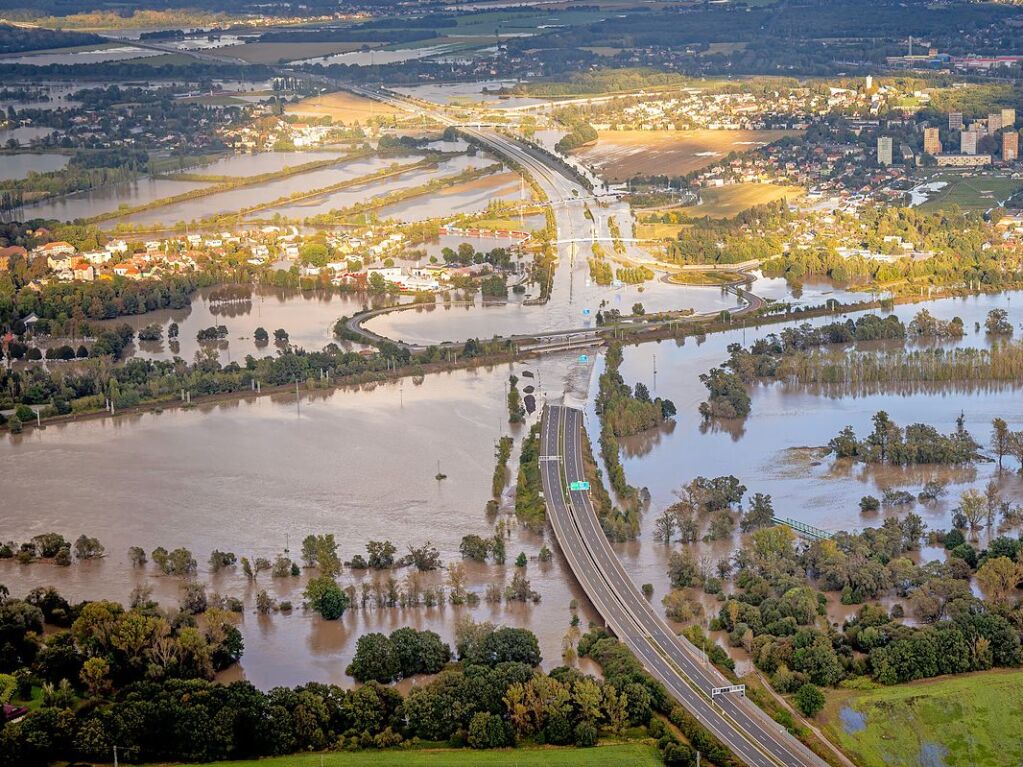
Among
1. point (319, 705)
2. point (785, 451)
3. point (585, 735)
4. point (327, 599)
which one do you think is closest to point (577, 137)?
point (785, 451)

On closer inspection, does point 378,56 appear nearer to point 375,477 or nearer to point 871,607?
point 375,477

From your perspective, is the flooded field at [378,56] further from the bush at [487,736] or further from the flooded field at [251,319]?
the bush at [487,736]

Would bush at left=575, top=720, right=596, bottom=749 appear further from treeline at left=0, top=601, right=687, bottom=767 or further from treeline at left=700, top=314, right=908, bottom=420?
treeline at left=700, top=314, right=908, bottom=420

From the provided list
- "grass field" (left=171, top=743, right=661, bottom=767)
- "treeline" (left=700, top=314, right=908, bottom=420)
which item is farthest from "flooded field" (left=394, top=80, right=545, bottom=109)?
"grass field" (left=171, top=743, right=661, bottom=767)

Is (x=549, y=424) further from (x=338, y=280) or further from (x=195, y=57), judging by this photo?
(x=195, y=57)

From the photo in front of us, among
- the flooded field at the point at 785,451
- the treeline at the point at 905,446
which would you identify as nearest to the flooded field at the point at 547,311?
the flooded field at the point at 785,451

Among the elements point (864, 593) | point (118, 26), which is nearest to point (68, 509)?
point (864, 593)
